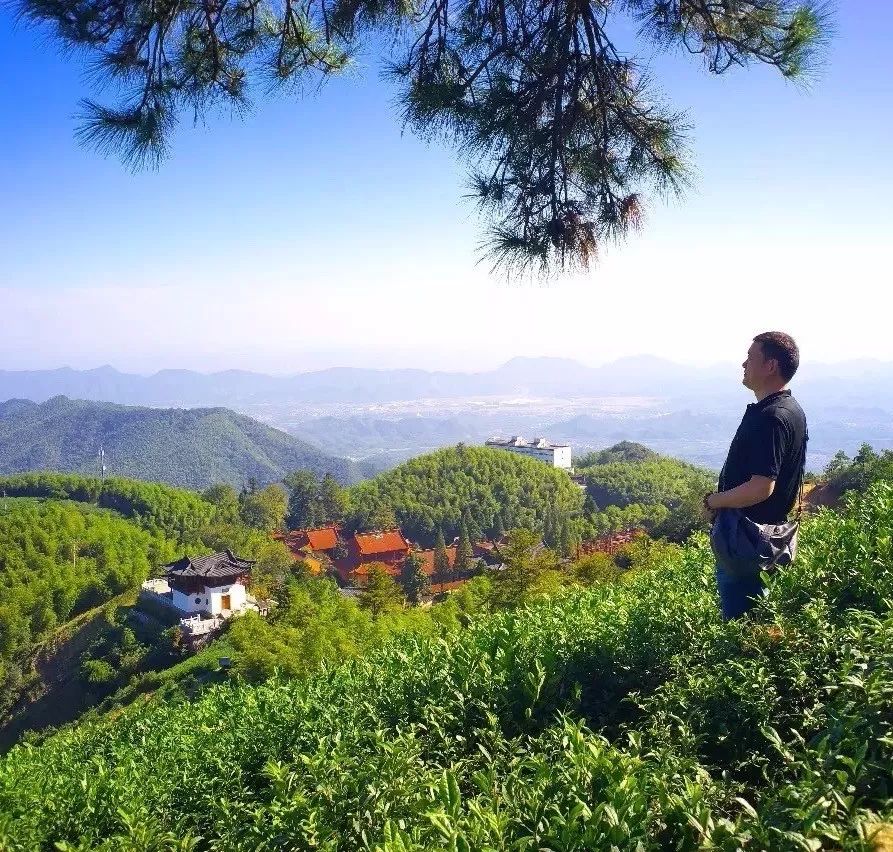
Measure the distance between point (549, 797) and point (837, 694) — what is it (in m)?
1.01

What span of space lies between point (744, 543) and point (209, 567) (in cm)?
3428

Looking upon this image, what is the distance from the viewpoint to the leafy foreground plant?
5.21ft

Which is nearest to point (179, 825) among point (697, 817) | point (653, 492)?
point (697, 817)

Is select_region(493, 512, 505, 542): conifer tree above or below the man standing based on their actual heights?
below

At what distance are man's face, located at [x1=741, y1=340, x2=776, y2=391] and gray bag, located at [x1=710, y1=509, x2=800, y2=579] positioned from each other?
540mm

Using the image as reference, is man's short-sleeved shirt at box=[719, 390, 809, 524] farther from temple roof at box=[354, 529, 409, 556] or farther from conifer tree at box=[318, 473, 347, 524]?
conifer tree at box=[318, 473, 347, 524]

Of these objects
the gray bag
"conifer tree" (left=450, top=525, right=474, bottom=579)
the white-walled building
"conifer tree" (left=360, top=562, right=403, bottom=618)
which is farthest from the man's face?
"conifer tree" (left=450, top=525, right=474, bottom=579)

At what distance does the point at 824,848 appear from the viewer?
1.50m

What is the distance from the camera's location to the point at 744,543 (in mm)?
2914

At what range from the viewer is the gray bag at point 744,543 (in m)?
2.91

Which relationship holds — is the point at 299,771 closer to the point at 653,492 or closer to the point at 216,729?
the point at 216,729

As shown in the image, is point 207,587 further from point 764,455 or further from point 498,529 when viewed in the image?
point 764,455

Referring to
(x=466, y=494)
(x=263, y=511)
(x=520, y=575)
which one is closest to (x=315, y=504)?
(x=263, y=511)

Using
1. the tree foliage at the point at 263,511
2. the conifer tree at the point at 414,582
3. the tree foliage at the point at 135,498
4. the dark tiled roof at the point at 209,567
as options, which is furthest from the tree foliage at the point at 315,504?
the dark tiled roof at the point at 209,567
